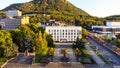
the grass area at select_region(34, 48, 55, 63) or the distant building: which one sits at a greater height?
the distant building

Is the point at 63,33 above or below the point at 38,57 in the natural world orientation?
above

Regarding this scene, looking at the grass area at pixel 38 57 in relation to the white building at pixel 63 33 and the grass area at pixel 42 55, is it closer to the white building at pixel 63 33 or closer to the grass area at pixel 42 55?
the grass area at pixel 42 55

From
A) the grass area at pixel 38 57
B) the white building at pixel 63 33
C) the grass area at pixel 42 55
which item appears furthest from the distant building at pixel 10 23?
the grass area at pixel 38 57

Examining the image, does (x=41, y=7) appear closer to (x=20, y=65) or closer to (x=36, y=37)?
(x=36, y=37)

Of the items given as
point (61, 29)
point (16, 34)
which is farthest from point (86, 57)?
point (61, 29)

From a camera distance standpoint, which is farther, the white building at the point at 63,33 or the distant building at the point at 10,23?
the distant building at the point at 10,23

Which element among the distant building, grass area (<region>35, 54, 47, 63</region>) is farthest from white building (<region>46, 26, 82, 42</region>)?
grass area (<region>35, 54, 47, 63</region>)

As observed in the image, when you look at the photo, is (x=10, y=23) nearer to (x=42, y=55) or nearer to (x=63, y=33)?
(x=63, y=33)

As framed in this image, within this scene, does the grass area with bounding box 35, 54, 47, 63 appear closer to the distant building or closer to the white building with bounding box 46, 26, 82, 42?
the white building with bounding box 46, 26, 82, 42

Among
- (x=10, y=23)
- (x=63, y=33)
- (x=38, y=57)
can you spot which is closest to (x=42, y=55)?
(x=38, y=57)

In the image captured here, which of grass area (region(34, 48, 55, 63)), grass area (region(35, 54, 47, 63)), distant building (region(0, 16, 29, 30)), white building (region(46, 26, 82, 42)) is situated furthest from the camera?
distant building (region(0, 16, 29, 30))

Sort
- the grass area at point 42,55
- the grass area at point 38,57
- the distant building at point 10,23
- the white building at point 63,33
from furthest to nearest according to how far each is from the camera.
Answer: the distant building at point 10,23, the white building at point 63,33, the grass area at point 42,55, the grass area at point 38,57
